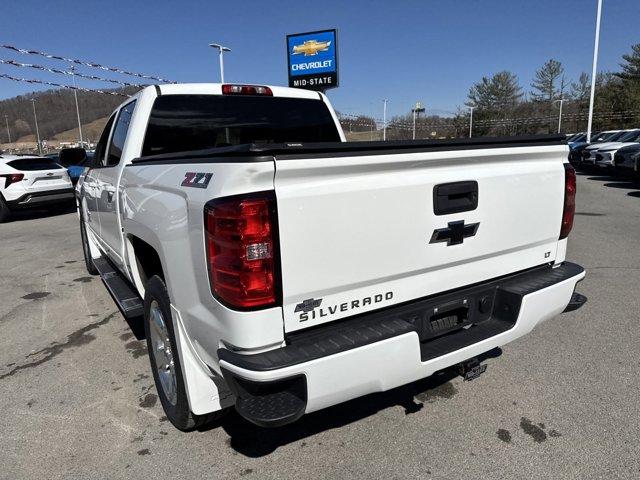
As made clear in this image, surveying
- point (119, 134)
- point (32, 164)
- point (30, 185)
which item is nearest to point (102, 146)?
point (119, 134)

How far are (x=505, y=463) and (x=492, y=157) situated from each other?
5.32 ft

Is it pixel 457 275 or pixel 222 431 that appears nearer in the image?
pixel 457 275

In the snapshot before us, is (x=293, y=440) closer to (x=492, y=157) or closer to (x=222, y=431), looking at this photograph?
(x=222, y=431)

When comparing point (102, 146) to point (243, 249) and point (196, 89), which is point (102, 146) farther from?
point (243, 249)

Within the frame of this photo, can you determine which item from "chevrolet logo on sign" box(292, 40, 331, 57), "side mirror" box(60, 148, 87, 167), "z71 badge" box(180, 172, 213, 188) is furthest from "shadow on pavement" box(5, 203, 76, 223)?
"chevrolet logo on sign" box(292, 40, 331, 57)

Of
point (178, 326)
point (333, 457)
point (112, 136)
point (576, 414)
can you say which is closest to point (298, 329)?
point (178, 326)

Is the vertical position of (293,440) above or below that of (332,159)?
below

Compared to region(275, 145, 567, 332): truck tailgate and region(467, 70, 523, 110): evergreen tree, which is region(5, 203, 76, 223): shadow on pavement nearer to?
region(275, 145, 567, 332): truck tailgate

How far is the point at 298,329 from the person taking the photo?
6.69 ft

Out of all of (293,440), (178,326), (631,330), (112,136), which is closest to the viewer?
(178,326)

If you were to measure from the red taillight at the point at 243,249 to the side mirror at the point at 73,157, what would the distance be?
4122 millimetres

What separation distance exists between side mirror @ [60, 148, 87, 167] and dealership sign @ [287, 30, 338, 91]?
1846 centimetres

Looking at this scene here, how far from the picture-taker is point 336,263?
6.77 ft

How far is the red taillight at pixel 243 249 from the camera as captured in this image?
1.85 metres
